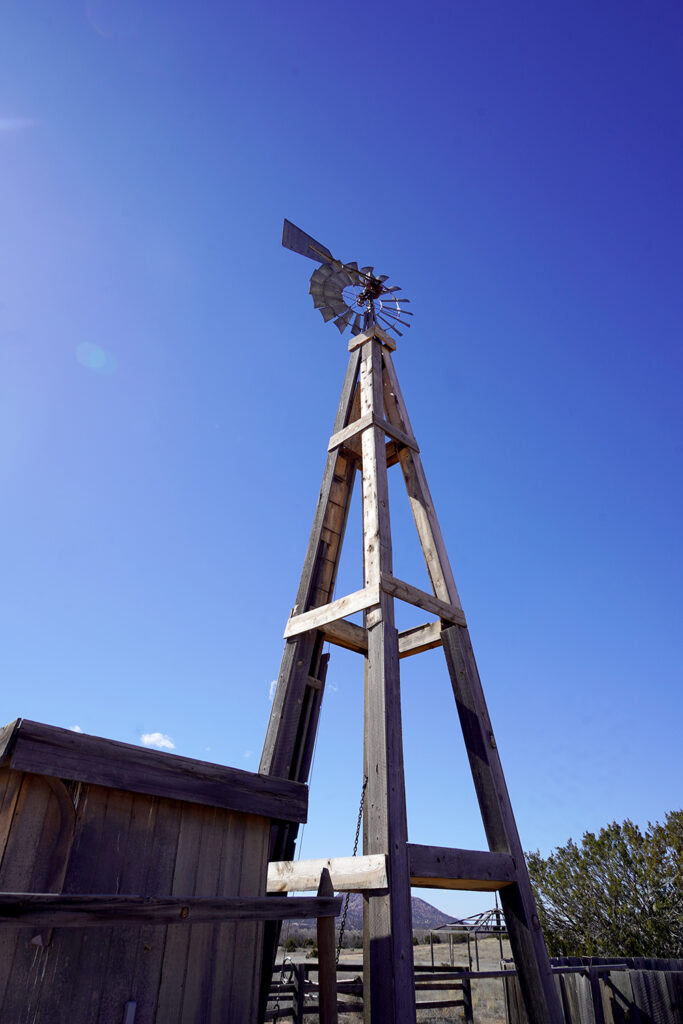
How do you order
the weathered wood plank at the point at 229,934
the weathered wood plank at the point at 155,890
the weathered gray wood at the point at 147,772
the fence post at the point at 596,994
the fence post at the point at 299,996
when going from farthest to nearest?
the fence post at the point at 299,996
the fence post at the point at 596,994
the weathered wood plank at the point at 229,934
the weathered wood plank at the point at 155,890
the weathered gray wood at the point at 147,772

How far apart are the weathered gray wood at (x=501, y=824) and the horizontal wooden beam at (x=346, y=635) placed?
2.62ft

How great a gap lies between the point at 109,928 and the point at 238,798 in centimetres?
75

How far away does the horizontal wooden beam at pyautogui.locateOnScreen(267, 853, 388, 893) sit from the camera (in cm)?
363

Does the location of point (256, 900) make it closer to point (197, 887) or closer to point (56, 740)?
point (197, 887)

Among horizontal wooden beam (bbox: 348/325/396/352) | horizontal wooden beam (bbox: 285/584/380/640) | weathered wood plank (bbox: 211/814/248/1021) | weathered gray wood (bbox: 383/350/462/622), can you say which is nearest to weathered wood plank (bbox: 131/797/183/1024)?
weathered wood plank (bbox: 211/814/248/1021)

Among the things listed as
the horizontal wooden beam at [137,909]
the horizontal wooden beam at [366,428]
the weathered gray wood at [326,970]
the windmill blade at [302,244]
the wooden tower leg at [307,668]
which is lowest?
the weathered gray wood at [326,970]

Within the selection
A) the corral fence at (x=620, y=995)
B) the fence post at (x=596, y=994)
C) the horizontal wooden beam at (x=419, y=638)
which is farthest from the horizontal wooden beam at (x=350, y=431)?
the fence post at (x=596, y=994)

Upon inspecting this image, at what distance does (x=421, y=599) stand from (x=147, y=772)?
267cm

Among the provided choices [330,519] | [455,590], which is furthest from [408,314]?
[455,590]

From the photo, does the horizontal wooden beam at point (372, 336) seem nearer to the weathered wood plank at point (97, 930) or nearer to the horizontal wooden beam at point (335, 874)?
the horizontal wooden beam at point (335, 874)

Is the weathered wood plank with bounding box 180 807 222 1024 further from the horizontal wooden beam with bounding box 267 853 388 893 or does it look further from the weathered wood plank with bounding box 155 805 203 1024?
the horizontal wooden beam with bounding box 267 853 388 893

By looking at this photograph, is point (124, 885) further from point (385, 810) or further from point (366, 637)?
point (366, 637)

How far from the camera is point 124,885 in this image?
A: 266 centimetres

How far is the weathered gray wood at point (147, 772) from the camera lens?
246 centimetres
